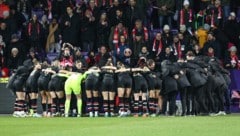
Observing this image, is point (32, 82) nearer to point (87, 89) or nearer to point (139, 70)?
point (87, 89)

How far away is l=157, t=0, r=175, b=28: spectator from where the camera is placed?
32969mm

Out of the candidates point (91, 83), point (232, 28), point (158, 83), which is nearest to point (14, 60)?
point (91, 83)

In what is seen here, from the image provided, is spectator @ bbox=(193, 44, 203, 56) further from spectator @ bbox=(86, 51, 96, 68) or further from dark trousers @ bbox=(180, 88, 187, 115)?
spectator @ bbox=(86, 51, 96, 68)

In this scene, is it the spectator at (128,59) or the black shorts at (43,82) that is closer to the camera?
the black shorts at (43,82)

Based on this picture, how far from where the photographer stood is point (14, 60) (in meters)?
31.1

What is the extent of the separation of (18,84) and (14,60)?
13.1ft

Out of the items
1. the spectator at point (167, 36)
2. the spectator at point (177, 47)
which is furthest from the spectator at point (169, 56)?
the spectator at point (167, 36)

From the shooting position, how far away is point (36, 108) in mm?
27891

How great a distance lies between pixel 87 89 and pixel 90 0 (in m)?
7.60

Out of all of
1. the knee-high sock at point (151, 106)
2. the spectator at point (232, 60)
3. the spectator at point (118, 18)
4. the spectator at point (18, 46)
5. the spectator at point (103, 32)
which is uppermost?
the spectator at point (118, 18)

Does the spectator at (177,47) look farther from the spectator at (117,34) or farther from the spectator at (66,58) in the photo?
the spectator at (66,58)

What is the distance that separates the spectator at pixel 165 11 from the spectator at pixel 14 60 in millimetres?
6606

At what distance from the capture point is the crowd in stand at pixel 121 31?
98.6 ft

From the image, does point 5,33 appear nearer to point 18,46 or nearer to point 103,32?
point 18,46
